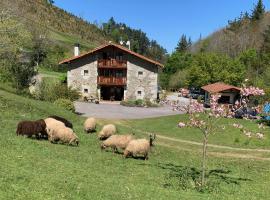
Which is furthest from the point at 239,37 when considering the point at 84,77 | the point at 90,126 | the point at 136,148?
the point at 136,148

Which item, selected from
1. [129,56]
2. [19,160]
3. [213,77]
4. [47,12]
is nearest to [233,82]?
[213,77]

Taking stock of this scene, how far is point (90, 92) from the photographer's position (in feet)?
251

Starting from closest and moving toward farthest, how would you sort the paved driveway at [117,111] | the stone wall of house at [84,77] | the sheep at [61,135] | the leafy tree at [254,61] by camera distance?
1. the sheep at [61,135]
2. the paved driveway at [117,111]
3. the stone wall of house at [84,77]
4. the leafy tree at [254,61]

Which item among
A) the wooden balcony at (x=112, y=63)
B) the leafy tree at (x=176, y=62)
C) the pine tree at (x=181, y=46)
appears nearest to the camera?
the wooden balcony at (x=112, y=63)

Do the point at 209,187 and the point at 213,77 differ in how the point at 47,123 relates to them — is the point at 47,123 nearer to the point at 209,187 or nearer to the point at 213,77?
the point at 209,187

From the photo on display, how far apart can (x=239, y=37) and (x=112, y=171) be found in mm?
131701

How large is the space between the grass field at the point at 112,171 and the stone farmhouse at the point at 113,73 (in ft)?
121

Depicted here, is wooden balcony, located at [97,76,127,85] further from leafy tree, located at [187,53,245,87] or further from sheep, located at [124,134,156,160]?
sheep, located at [124,134,156,160]

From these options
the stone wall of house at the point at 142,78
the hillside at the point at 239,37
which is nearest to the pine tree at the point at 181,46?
the hillside at the point at 239,37

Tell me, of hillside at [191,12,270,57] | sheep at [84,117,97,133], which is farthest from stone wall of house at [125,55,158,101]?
hillside at [191,12,270,57]

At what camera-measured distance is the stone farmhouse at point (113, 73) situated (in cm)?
7531

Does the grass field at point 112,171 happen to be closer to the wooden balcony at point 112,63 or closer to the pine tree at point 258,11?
the wooden balcony at point 112,63

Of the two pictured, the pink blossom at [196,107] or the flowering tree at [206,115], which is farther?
the pink blossom at [196,107]

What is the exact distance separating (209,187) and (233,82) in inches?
2901
